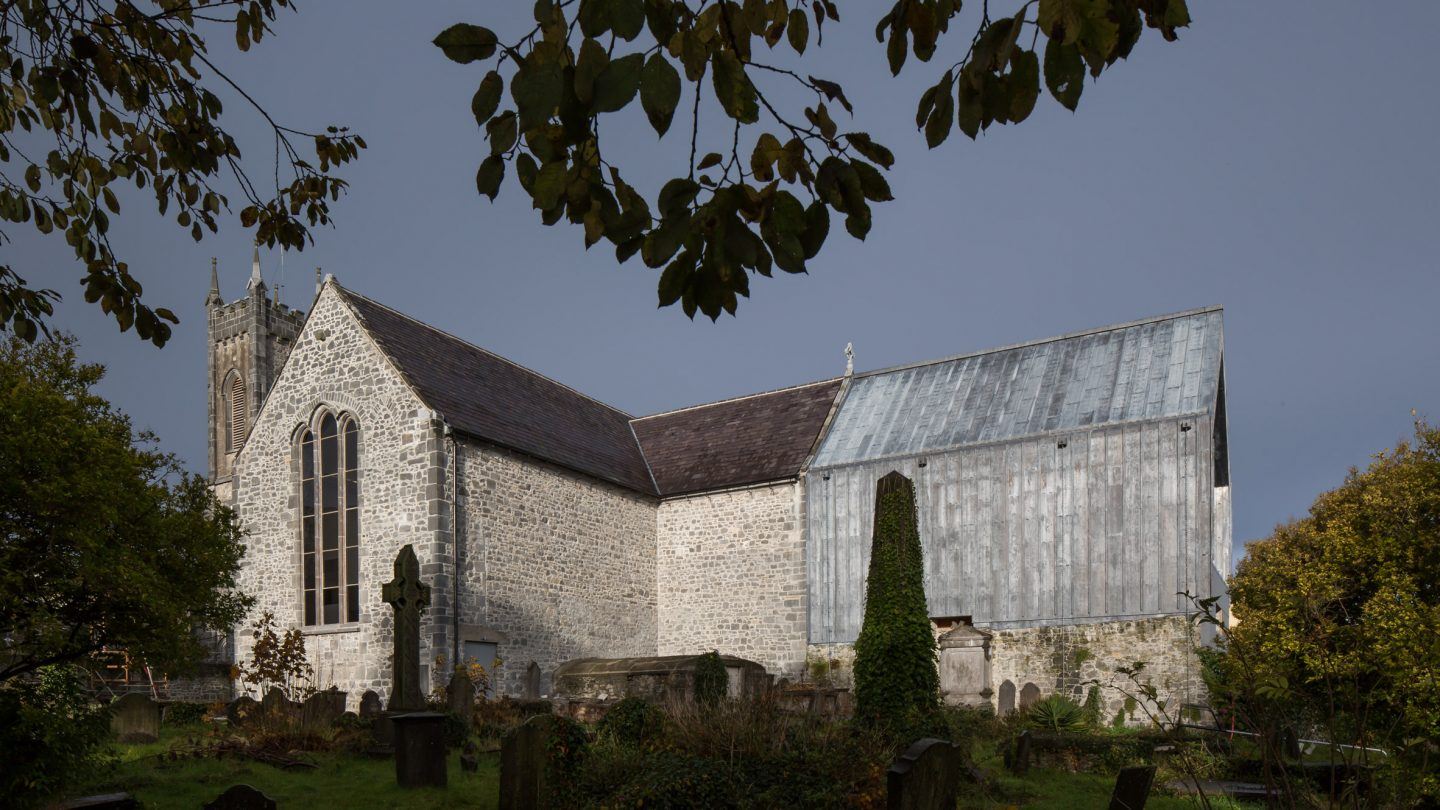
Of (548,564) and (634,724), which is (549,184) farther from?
(548,564)

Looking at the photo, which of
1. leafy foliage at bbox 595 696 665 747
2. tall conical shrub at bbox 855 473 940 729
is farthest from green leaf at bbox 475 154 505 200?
tall conical shrub at bbox 855 473 940 729

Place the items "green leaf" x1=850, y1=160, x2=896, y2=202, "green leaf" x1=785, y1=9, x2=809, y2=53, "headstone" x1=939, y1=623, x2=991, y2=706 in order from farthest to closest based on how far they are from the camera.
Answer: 1. "headstone" x1=939, y1=623, x2=991, y2=706
2. "green leaf" x1=785, y1=9, x2=809, y2=53
3. "green leaf" x1=850, y1=160, x2=896, y2=202

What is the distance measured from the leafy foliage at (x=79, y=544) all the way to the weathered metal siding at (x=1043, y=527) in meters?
14.0

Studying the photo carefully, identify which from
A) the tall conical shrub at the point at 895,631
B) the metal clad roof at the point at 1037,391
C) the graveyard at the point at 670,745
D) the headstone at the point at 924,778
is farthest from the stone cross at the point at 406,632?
the metal clad roof at the point at 1037,391

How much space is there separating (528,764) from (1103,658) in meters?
13.4

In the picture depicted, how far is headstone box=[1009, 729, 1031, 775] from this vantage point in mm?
13172

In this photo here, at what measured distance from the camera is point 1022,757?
13250 millimetres

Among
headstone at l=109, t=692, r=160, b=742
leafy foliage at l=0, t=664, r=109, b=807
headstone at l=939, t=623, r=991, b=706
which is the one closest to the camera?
leafy foliage at l=0, t=664, r=109, b=807

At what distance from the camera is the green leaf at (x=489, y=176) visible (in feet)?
11.8

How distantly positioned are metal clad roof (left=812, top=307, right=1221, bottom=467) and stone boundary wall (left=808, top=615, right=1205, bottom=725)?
3.90 metres

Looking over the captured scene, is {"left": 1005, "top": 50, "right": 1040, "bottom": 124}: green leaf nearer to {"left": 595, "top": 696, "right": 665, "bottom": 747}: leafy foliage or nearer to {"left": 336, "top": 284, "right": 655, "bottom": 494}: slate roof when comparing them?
{"left": 595, "top": 696, "right": 665, "bottom": 747}: leafy foliage

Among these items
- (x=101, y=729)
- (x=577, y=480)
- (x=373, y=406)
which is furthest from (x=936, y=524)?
(x=101, y=729)

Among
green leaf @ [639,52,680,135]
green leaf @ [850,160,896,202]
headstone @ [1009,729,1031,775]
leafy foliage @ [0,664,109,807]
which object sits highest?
green leaf @ [639,52,680,135]

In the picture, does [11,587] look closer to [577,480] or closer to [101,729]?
[101,729]
